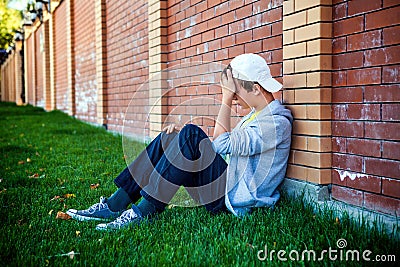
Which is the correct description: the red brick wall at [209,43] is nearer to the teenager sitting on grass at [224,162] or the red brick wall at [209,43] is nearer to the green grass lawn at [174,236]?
the teenager sitting on grass at [224,162]

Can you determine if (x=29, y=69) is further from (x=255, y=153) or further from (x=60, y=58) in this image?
(x=255, y=153)

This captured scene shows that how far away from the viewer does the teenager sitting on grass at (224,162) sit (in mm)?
2852

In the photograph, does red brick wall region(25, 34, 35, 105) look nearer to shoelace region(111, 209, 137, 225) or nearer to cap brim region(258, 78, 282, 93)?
shoelace region(111, 209, 137, 225)

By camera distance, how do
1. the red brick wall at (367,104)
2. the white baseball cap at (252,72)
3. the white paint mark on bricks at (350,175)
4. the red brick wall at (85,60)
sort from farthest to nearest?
the red brick wall at (85,60) → the white baseball cap at (252,72) → the white paint mark on bricks at (350,175) → the red brick wall at (367,104)

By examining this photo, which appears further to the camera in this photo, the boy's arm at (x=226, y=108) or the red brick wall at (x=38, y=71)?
the red brick wall at (x=38, y=71)

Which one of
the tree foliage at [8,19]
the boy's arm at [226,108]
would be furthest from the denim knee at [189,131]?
the tree foliage at [8,19]

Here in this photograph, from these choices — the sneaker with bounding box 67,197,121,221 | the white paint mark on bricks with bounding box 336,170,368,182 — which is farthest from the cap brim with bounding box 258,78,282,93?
the sneaker with bounding box 67,197,121,221

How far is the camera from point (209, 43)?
4.65m

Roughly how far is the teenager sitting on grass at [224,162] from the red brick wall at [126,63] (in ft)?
11.9

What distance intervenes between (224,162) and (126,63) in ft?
17.4

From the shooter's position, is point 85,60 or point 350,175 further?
point 85,60

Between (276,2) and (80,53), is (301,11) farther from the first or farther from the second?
(80,53)

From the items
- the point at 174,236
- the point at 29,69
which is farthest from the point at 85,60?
the point at 29,69

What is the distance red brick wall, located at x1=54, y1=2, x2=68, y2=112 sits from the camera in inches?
585
